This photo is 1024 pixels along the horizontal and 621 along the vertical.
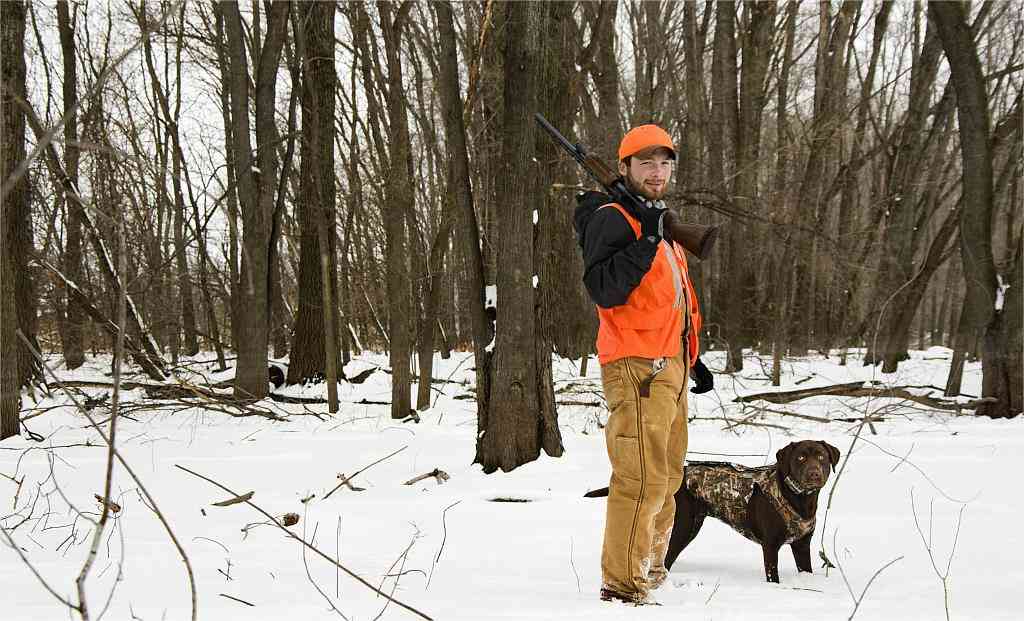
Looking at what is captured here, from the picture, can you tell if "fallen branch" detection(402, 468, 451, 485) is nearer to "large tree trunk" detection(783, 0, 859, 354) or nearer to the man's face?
the man's face

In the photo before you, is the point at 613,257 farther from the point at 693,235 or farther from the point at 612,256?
the point at 693,235

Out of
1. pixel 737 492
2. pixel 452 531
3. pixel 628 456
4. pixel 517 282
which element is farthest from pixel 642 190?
pixel 517 282

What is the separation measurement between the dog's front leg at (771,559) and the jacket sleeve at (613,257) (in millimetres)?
1517

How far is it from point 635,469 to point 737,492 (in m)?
0.88

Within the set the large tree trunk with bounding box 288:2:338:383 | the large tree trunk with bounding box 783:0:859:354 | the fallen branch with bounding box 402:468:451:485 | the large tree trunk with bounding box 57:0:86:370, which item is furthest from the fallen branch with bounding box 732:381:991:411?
the large tree trunk with bounding box 57:0:86:370

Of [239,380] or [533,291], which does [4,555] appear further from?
[239,380]

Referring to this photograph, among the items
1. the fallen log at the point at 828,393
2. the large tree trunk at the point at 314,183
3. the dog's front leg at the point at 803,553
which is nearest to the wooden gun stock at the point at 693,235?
the dog's front leg at the point at 803,553

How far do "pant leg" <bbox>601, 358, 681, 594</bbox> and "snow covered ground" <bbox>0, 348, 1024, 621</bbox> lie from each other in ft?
0.60

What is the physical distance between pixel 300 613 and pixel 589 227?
1940mm

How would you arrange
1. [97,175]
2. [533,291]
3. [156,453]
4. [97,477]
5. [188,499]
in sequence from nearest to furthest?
1. [188,499]
2. [97,477]
3. [533,291]
4. [156,453]
5. [97,175]

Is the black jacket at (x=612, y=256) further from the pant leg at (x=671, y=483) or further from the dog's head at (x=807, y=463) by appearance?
the dog's head at (x=807, y=463)

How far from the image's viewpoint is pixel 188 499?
508 centimetres

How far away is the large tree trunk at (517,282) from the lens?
5.89 meters

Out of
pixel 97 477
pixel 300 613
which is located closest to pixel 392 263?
pixel 97 477
